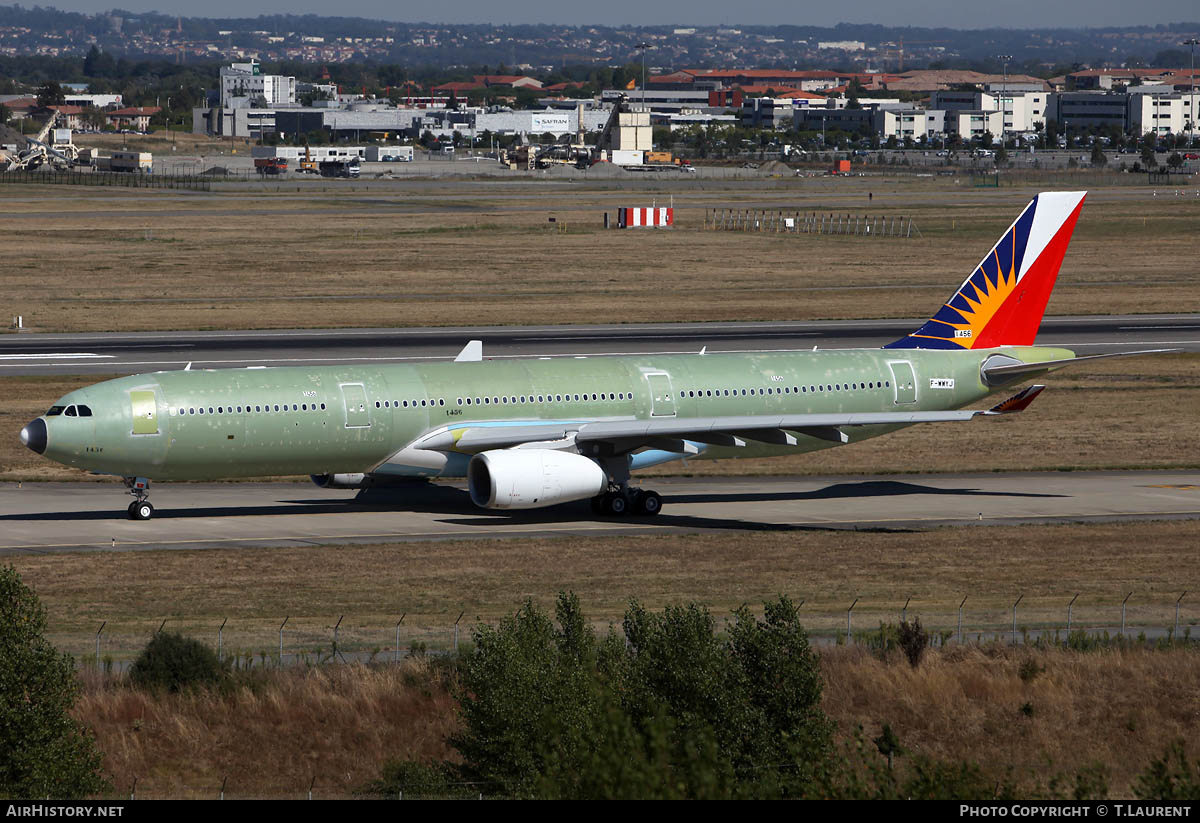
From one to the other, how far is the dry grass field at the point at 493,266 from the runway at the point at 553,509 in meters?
39.8

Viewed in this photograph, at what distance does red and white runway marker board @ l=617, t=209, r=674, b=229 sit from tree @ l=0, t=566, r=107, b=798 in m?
132

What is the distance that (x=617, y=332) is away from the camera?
9081 cm

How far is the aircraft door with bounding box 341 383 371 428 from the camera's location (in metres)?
49.8

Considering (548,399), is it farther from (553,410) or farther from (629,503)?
(629,503)

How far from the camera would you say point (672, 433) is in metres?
49.8

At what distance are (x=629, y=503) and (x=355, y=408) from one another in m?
9.57

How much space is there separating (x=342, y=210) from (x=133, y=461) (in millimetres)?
136709

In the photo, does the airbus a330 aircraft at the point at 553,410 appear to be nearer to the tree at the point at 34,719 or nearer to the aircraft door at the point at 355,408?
the aircraft door at the point at 355,408

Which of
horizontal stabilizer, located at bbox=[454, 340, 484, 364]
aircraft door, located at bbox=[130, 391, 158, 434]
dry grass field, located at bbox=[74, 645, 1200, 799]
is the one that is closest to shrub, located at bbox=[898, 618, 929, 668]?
dry grass field, located at bbox=[74, 645, 1200, 799]

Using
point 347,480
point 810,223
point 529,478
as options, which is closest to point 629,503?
point 529,478

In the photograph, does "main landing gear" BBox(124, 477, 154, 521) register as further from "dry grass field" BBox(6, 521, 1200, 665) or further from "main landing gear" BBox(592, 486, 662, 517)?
"main landing gear" BBox(592, 486, 662, 517)

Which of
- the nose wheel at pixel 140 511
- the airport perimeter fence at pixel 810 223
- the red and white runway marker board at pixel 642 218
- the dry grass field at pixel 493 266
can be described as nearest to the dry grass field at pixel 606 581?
the nose wheel at pixel 140 511

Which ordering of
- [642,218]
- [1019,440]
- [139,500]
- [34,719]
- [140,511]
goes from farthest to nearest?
[642,218]
[1019,440]
[139,500]
[140,511]
[34,719]
